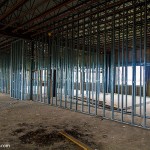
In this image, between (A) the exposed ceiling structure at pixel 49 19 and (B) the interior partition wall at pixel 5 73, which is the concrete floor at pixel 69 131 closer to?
(A) the exposed ceiling structure at pixel 49 19

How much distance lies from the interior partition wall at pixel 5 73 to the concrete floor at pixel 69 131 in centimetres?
1003

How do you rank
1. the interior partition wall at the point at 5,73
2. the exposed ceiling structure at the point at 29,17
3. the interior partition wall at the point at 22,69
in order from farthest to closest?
the interior partition wall at the point at 5,73, the interior partition wall at the point at 22,69, the exposed ceiling structure at the point at 29,17

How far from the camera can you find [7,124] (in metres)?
5.41

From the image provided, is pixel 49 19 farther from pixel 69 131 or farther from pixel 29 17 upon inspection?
pixel 69 131

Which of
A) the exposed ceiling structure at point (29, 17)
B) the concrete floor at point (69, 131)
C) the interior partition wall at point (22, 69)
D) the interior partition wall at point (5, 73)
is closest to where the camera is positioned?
the concrete floor at point (69, 131)

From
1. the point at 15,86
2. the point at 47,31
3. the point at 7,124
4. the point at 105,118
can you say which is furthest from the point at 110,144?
the point at 15,86

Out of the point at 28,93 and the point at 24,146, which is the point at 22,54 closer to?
the point at 28,93

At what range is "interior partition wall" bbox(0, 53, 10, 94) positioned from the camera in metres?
15.5

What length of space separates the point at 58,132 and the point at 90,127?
41.5 inches

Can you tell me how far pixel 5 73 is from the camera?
15922mm

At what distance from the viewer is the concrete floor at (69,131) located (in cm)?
382

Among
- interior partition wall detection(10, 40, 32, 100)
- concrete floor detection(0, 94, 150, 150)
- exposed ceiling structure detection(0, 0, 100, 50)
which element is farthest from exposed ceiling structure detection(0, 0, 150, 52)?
concrete floor detection(0, 94, 150, 150)

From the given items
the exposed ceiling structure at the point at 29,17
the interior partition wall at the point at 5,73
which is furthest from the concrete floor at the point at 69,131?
the interior partition wall at the point at 5,73

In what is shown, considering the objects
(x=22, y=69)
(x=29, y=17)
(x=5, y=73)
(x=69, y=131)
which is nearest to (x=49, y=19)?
(x=29, y=17)
